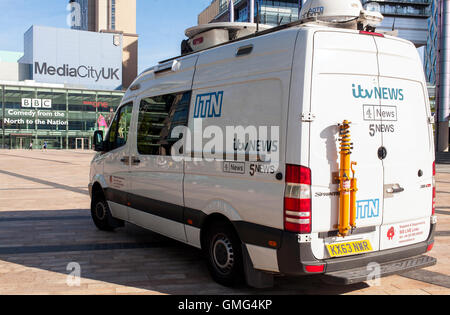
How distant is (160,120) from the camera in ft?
19.1

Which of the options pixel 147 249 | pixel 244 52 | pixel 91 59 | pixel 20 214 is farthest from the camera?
pixel 91 59

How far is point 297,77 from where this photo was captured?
3928 mm

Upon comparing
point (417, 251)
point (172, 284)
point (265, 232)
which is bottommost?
point (172, 284)

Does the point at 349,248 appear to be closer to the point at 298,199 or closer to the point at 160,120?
the point at 298,199

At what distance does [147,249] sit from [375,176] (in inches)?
134

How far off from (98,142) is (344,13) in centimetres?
428

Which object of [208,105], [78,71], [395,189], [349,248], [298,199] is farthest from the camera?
[78,71]

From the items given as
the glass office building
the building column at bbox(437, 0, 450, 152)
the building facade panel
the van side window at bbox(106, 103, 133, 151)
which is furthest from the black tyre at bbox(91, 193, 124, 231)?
the building facade panel

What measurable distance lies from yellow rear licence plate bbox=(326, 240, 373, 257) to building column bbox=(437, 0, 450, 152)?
151ft

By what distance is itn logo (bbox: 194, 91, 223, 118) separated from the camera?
4.80 metres

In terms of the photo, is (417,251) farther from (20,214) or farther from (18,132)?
(18,132)

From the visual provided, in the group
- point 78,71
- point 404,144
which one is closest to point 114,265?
point 404,144

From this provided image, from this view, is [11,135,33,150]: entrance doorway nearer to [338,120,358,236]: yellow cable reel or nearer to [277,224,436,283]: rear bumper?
[277,224,436,283]: rear bumper

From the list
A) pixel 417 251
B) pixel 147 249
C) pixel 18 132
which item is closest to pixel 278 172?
pixel 417 251
